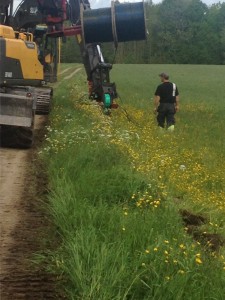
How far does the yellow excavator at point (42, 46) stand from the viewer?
11359 mm

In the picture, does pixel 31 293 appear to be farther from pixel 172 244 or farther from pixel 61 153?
pixel 61 153

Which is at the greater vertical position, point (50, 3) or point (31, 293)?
point (50, 3)

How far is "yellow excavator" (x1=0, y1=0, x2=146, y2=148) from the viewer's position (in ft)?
37.3

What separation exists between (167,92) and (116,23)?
2297mm

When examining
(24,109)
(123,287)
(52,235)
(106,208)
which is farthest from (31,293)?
(24,109)

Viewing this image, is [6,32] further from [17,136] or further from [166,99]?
[166,99]

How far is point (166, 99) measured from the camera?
14.7 meters

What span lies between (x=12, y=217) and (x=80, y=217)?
102 cm

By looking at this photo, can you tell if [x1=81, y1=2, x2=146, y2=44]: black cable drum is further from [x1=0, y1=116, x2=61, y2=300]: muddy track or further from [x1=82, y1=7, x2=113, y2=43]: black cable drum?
[x1=0, y1=116, x2=61, y2=300]: muddy track

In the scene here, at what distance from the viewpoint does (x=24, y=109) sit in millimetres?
11211

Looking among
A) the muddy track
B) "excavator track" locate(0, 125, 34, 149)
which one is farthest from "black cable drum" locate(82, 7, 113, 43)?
the muddy track

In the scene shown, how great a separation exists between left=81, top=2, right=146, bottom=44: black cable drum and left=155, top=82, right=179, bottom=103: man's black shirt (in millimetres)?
1451

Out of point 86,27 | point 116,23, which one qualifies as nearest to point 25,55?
point 86,27

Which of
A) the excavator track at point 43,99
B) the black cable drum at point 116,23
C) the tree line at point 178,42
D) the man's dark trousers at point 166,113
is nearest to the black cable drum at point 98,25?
the black cable drum at point 116,23
